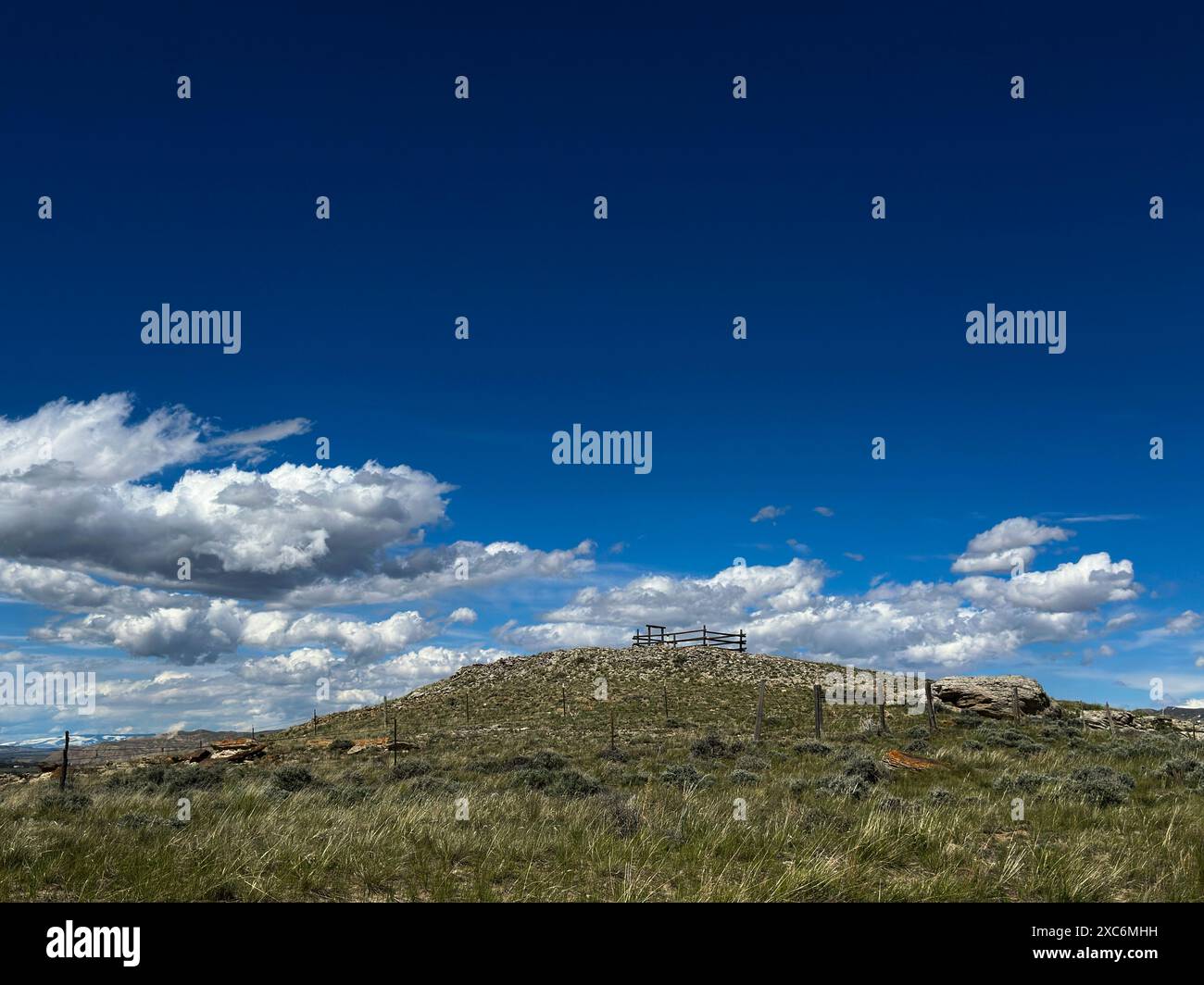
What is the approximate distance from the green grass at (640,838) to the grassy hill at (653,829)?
4 centimetres

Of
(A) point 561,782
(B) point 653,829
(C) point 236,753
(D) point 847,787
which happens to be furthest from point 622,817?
(C) point 236,753

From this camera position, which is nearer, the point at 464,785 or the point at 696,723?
the point at 464,785

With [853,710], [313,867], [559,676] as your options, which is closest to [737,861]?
[313,867]

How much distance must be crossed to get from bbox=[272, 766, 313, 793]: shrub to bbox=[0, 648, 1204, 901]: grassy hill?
0.32 ft

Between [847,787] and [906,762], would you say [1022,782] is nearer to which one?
[847,787]

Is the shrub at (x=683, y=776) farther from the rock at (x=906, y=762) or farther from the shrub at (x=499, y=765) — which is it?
the shrub at (x=499, y=765)

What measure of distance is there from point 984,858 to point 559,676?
187 feet

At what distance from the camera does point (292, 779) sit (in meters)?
22.3

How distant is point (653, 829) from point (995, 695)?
36.2 m

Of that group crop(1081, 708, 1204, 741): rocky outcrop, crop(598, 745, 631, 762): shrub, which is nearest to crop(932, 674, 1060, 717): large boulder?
crop(1081, 708, 1204, 741): rocky outcrop

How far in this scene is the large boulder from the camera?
40281 mm
